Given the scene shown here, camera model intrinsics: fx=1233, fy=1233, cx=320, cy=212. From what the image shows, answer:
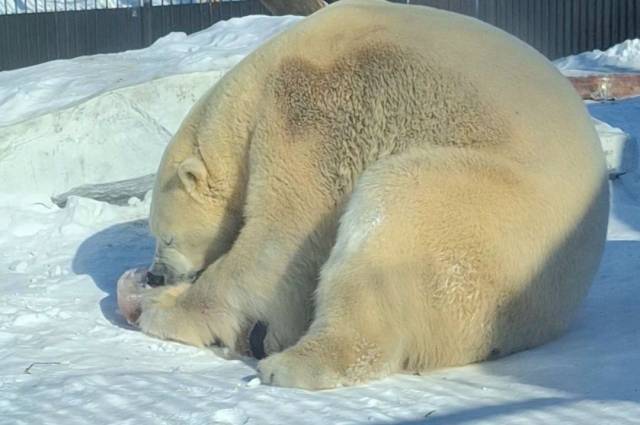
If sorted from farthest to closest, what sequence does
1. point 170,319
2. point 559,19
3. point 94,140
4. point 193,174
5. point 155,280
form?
point 559,19
point 94,140
point 155,280
point 193,174
point 170,319

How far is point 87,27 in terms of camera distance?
Result: 1452 centimetres

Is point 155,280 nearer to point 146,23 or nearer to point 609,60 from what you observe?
point 146,23

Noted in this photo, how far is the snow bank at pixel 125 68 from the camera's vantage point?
783 cm

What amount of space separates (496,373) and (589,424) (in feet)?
2.44

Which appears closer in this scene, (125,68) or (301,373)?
(301,373)

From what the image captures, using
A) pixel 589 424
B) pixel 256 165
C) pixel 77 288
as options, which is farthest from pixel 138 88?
pixel 589 424

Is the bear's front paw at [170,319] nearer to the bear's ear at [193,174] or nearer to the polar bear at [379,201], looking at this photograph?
the polar bear at [379,201]

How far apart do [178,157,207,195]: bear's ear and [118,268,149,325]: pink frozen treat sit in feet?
1.65

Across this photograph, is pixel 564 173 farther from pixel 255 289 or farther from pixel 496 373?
pixel 255 289

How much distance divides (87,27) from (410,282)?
11.1 m

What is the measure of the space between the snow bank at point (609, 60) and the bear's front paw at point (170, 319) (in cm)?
939

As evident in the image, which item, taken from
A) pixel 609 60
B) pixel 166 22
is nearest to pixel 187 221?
pixel 166 22

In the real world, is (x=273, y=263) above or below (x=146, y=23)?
above

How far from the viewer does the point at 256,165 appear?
4746mm
